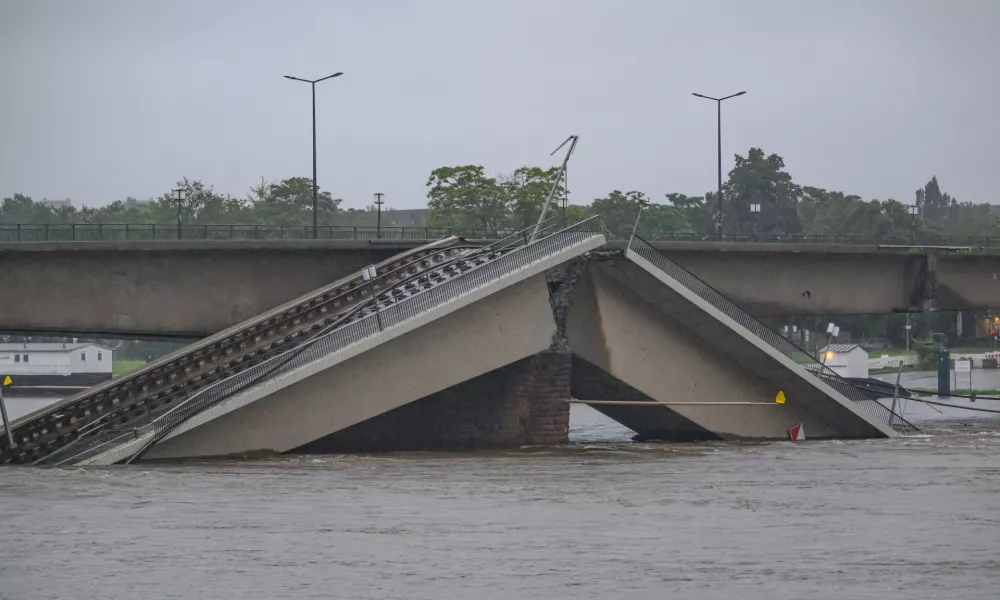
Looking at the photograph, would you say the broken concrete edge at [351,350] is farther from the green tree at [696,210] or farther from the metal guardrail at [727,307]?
the green tree at [696,210]

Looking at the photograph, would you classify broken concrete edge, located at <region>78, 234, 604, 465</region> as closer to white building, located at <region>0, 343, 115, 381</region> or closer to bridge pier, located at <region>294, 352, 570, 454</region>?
bridge pier, located at <region>294, 352, 570, 454</region>

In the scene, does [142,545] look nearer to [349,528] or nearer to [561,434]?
[349,528]

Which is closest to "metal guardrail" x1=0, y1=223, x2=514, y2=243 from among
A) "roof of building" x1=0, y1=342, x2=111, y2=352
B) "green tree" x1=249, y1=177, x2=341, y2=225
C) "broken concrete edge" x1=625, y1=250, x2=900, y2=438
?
"broken concrete edge" x1=625, y1=250, x2=900, y2=438

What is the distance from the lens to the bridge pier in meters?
47.2

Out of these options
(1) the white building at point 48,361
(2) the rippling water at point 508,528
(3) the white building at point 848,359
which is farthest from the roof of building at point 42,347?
(2) the rippling water at point 508,528

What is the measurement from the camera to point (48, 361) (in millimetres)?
113625

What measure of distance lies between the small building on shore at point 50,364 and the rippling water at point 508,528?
244 feet

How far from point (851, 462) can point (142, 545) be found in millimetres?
22498

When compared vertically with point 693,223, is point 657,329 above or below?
below

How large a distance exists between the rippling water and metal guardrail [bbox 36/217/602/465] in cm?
192

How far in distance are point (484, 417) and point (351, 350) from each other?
7.96 m

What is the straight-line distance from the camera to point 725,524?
98.1ft

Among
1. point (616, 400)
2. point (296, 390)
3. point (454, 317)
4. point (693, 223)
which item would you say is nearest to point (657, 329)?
point (616, 400)

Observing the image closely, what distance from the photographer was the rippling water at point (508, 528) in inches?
923
